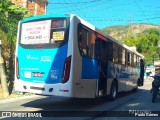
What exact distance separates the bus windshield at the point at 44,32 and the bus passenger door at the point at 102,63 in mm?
2329

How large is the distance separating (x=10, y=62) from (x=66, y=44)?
913 cm

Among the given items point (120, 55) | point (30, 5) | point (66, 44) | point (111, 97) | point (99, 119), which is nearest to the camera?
point (99, 119)

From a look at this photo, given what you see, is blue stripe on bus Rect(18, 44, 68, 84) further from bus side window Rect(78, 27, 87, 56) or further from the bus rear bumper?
bus side window Rect(78, 27, 87, 56)

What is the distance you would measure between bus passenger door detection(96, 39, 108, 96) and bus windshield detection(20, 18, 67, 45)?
233 centimetres

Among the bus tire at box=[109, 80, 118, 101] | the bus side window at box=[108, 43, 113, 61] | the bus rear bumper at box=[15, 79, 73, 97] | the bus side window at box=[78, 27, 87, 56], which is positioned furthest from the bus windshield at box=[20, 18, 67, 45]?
the bus tire at box=[109, 80, 118, 101]

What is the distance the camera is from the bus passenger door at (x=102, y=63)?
1281 cm

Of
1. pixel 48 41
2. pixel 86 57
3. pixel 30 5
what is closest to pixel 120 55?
pixel 86 57

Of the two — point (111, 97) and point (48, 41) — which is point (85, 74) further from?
point (111, 97)

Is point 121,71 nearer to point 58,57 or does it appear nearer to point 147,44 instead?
point 58,57

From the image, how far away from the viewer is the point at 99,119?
31.8 ft

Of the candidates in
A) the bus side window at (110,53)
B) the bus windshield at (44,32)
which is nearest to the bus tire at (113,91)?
the bus side window at (110,53)

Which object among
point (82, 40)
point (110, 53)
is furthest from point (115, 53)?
point (82, 40)

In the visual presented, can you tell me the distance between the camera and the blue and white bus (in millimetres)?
10359

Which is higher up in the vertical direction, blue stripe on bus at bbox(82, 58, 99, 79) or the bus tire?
blue stripe on bus at bbox(82, 58, 99, 79)
